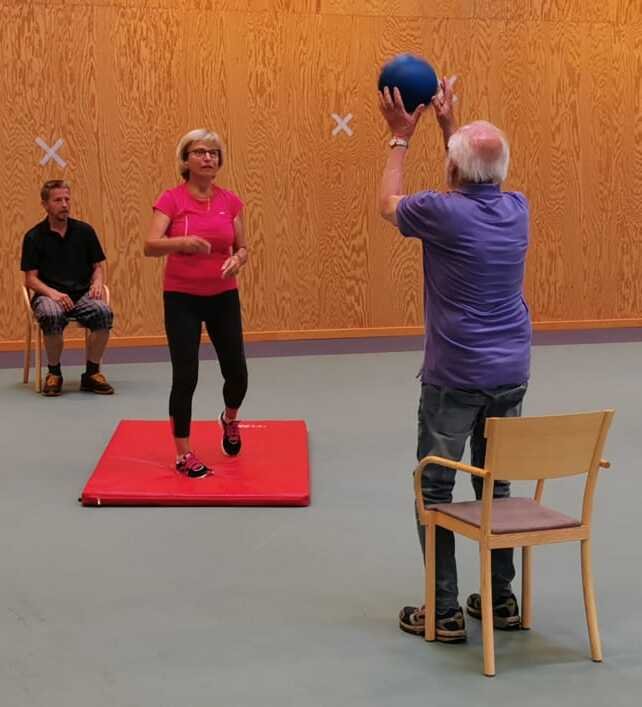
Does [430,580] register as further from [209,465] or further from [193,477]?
[209,465]

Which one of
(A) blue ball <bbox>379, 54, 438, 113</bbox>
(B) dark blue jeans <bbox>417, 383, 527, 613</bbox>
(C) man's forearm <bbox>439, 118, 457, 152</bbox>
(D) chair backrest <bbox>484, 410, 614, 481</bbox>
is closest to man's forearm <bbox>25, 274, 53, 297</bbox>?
(A) blue ball <bbox>379, 54, 438, 113</bbox>

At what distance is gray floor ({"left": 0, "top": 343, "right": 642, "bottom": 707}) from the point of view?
3.03 metres

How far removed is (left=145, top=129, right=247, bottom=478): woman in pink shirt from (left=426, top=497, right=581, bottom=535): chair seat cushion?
1.84 meters

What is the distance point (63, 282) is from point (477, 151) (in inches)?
171

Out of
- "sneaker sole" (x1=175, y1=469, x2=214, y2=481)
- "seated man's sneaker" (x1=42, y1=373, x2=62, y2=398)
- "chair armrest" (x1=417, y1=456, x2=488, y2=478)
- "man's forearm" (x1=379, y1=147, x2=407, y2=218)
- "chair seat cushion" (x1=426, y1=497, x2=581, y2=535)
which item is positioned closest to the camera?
"chair armrest" (x1=417, y1=456, x2=488, y2=478)

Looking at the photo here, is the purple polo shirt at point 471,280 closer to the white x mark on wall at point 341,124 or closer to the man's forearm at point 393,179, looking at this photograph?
the man's forearm at point 393,179

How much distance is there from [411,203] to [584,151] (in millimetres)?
6572

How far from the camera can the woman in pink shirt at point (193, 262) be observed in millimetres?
4824

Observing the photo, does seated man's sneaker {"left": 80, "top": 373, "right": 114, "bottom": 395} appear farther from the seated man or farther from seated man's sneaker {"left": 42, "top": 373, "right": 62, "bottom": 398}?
seated man's sneaker {"left": 42, "top": 373, "right": 62, "bottom": 398}

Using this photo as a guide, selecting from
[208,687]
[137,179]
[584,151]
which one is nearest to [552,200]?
[584,151]

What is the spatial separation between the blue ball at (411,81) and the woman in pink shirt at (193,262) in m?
1.28

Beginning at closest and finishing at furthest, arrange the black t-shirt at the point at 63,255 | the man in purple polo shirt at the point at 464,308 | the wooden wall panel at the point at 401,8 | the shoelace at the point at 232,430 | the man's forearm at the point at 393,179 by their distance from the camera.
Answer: the man in purple polo shirt at the point at 464,308 < the man's forearm at the point at 393,179 < the shoelace at the point at 232,430 < the black t-shirt at the point at 63,255 < the wooden wall panel at the point at 401,8

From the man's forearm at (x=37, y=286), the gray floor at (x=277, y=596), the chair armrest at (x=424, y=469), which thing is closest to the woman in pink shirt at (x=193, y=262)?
the gray floor at (x=277, y=596)

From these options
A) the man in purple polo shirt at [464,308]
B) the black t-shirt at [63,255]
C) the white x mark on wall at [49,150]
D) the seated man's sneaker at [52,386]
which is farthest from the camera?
the white x mark on wall at [49,150]
